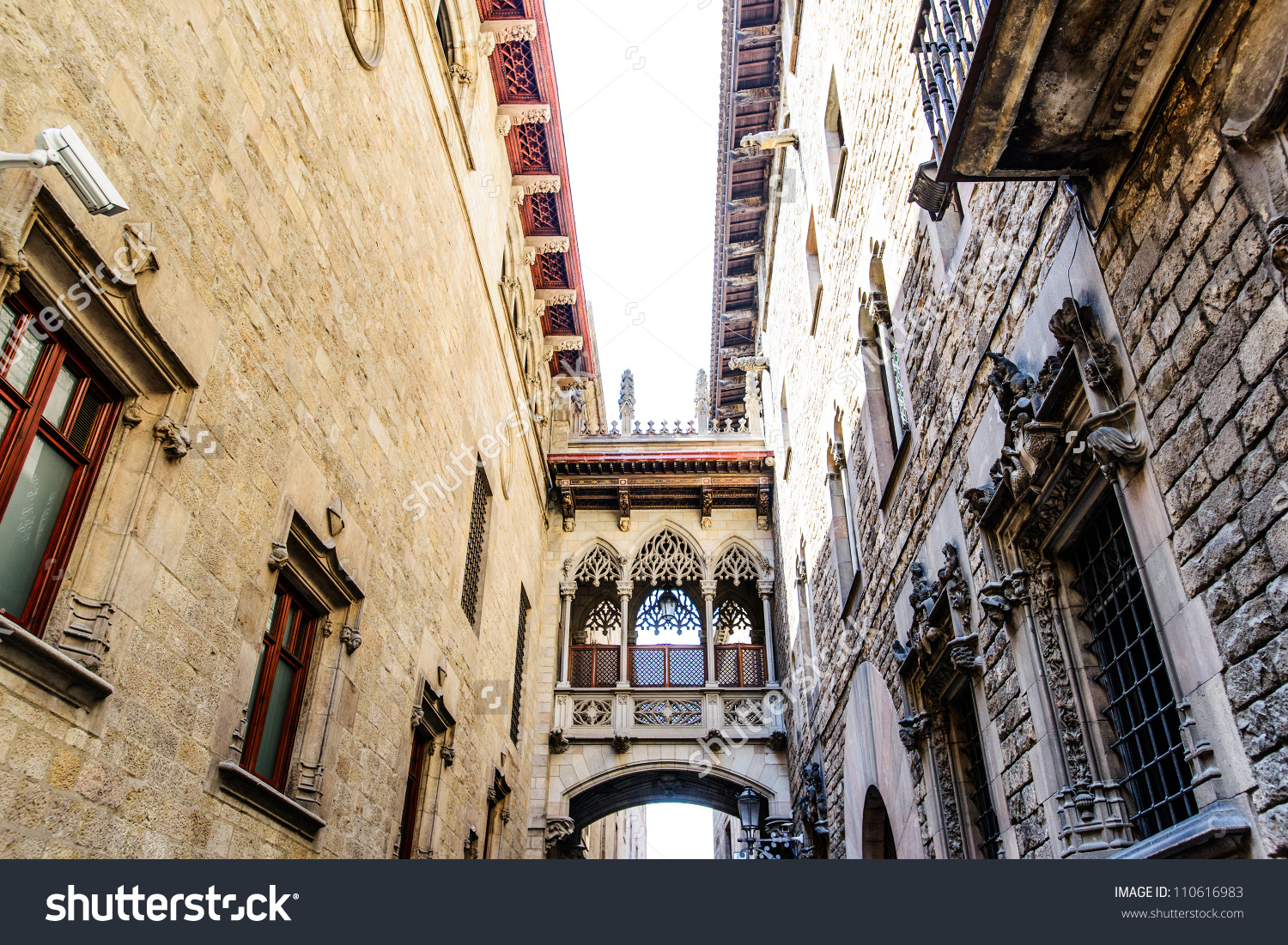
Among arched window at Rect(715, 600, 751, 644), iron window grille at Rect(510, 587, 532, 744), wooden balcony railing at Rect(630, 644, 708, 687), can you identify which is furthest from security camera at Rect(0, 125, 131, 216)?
arched window at Rect(715, 600, 751, 644)

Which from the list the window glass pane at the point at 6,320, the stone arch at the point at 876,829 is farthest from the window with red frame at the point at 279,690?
the stone arch at the point at 876,829

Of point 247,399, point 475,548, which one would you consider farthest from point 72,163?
point 475,548

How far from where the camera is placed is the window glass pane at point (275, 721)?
5879 millimetres

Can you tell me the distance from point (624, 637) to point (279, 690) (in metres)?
10.5

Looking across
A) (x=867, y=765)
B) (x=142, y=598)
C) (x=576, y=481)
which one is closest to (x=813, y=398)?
(x=867, y=765)

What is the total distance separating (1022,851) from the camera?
5.14 metres

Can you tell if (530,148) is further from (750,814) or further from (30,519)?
(30,519)

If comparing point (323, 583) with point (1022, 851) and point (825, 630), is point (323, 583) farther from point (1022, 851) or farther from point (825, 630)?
point (825, 630)

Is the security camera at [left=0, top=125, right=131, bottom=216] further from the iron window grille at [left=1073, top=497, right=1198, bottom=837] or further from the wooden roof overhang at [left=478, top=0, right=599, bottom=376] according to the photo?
the wooden roof overhang at [left=478, top=0, right=599, bottom=376]

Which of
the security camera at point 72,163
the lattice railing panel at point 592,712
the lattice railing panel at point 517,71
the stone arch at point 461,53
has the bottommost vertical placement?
the security camera at point 72,163

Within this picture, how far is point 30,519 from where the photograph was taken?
12.4 ft

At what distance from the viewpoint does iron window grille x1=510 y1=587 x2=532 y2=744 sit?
14.0 meters

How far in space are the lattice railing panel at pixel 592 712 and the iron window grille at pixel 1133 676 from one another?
11.8 m

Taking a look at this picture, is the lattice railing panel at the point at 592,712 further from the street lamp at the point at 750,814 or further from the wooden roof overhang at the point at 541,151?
the wooden roof overhang at the point at 541,151
